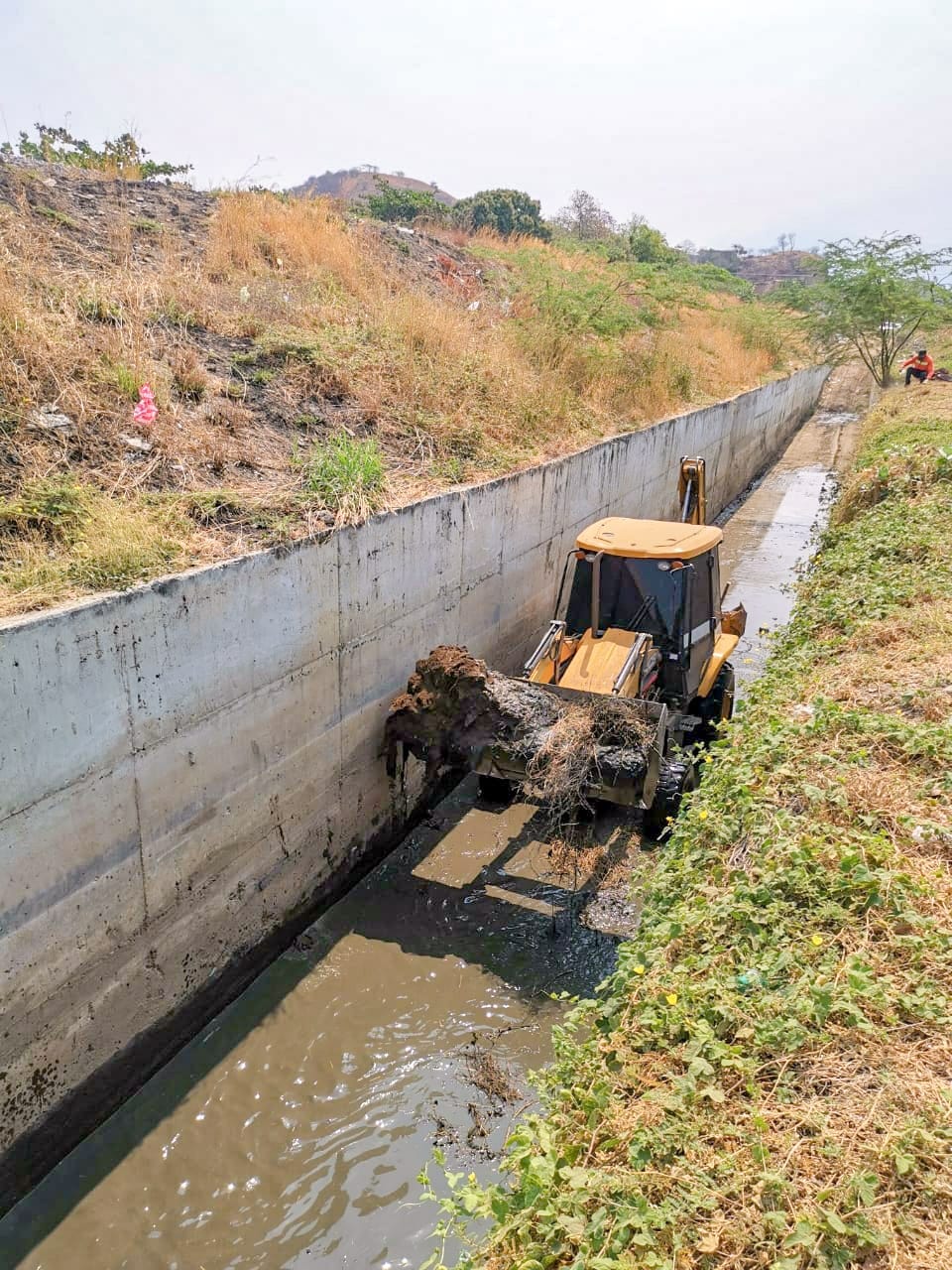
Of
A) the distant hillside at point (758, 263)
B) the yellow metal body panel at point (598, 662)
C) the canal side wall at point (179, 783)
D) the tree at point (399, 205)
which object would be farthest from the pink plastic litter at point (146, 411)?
the distant hillside at point (758, 263)

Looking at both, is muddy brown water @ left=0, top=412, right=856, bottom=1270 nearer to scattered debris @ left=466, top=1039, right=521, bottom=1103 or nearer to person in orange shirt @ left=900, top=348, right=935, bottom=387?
scattered debris @ left=466, top=1039, right=521, bottom=1103

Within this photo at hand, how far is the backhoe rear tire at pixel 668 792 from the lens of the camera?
6.76 m

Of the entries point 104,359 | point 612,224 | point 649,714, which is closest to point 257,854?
point 649,714

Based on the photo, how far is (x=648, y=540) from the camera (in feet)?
25.1

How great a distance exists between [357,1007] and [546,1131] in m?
2.93

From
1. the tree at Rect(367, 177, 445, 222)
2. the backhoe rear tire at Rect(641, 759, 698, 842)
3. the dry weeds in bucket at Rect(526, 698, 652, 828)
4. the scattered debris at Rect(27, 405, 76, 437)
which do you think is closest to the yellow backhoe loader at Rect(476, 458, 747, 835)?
the backhoe rear tire at Rect(641, 759, 698, 842)

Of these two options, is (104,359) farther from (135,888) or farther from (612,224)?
(612,224)

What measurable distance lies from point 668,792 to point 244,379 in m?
5.70

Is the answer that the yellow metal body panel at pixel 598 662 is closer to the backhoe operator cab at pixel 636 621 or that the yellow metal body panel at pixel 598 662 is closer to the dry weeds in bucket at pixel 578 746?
the backhoe operator cab at pixel 636 621

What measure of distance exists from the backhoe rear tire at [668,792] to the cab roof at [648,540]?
1777mm

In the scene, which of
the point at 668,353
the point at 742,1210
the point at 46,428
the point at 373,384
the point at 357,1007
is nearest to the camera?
the point at 742,1210

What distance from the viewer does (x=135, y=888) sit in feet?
16.0

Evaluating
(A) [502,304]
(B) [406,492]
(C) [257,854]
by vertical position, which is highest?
(A) [502,304]

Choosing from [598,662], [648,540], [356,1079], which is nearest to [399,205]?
[648,540]
